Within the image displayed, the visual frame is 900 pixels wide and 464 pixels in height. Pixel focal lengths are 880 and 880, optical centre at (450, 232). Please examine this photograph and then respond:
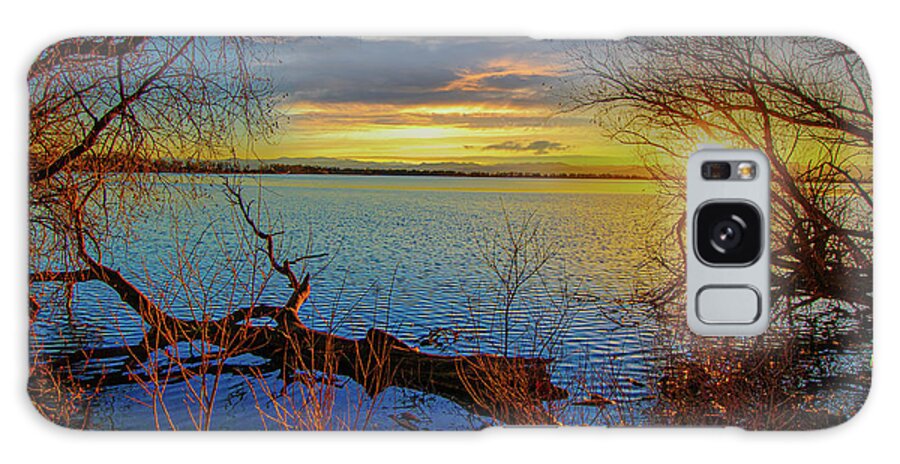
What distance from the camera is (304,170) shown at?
2.88 meters

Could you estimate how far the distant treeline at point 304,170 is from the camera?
111 inches

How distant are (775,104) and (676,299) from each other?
71cm

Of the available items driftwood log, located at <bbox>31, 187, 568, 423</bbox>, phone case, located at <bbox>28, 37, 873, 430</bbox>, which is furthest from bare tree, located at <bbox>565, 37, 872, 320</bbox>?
driftwood log, located at <bbox>31, 187, 568, 423</bbox>

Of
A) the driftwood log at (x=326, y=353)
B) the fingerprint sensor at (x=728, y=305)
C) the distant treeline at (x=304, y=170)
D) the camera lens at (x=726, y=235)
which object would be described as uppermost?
the distant treeline at (x=304, y=170)

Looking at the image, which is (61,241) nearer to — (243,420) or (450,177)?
(243,420)

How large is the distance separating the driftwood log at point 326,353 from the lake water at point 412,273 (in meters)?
0.04

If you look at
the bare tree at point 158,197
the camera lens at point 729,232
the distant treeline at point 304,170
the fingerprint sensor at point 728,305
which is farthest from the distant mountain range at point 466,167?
the fingerprint sensor at point 728,305

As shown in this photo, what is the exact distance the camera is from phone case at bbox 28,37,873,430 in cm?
286

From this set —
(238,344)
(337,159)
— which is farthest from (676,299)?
(238,344)

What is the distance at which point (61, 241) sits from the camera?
2.95 metres

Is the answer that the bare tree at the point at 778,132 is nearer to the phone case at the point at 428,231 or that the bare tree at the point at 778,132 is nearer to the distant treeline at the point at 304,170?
the phone case at the point at 428,231

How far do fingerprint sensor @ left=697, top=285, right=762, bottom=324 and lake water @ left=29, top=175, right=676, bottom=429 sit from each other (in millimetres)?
199

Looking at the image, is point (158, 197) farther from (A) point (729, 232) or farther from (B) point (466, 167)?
(A) point (729, 232)

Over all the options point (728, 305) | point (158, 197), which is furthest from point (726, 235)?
point (158, 197)
